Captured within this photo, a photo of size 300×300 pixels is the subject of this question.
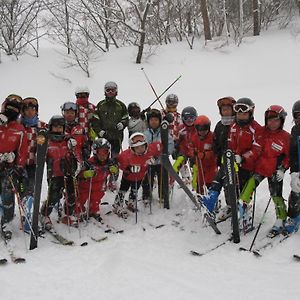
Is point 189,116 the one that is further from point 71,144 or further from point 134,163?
point 71,144

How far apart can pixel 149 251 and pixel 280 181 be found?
1.97 metres

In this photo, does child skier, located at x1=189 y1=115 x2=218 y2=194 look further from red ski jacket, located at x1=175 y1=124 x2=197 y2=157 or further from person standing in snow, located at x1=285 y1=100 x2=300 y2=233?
person standing in snow, located at x1=285 y1=100 x2=300 y2=233

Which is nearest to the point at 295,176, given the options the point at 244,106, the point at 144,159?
the point at 244,106

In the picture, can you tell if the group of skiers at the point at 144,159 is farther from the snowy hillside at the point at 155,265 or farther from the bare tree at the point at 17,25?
the bare tree at the point at 17,25

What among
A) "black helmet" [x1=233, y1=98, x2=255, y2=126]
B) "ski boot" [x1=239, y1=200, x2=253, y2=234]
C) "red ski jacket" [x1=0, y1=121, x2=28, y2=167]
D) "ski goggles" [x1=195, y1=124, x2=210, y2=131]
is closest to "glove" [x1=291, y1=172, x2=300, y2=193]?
"ski boot" [x1=239, y1=200, x2=253, y2=234]

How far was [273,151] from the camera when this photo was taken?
5.03 metres

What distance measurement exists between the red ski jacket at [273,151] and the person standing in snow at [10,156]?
10.6 ft

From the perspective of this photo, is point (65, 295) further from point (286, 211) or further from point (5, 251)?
point (286, 211)

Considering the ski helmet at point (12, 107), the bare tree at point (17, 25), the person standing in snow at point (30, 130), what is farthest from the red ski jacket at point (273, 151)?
the bare tree at point (17, 25)

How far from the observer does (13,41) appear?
17.0m

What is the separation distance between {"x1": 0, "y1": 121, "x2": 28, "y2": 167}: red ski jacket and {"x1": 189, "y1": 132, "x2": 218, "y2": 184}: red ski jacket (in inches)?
98.2

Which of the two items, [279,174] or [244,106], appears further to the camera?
[244,106]

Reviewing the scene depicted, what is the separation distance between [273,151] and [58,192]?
3.07 m

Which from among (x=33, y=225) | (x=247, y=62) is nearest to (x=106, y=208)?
(x=33, y=225)
